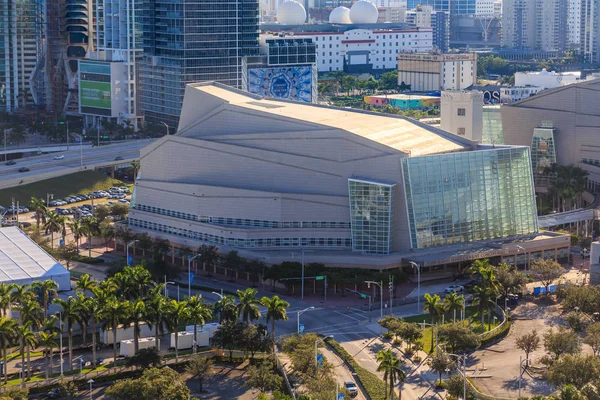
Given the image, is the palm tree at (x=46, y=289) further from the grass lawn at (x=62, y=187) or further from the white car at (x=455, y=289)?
the grass lawn at (x=62, y=187)

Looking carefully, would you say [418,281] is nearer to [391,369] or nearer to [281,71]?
[391,369]

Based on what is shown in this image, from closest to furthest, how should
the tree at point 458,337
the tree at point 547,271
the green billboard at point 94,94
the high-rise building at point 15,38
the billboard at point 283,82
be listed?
the tree at point 458,337, the tree at point 547,271, the billboard at point 283,82, the green billboard at point 94,94, the high-rise building at point 15,38

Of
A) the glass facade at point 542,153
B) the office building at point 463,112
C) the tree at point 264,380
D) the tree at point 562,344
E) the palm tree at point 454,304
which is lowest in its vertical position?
the tree at point 264,380

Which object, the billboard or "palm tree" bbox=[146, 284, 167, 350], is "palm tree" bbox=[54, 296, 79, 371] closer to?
"palm tree" bbox=[146, 284, 167, 350]

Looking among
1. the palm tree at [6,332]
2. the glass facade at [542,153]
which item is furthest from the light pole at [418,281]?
the glass facade at [542,153]

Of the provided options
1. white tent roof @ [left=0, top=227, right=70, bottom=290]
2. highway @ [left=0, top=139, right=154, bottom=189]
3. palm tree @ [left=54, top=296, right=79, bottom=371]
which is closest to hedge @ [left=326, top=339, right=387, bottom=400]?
palm tree @ [left=54, top=296, right=79, bottom=371]

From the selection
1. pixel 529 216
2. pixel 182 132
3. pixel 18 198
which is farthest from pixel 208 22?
pixel 529 216

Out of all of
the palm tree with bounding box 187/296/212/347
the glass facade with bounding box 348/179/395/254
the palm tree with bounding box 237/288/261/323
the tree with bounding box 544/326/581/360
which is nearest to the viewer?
the tree with bounding box 544/326/581/360
